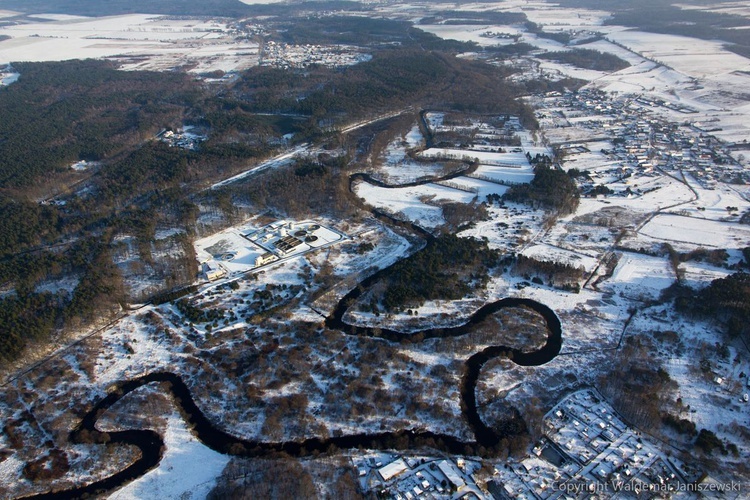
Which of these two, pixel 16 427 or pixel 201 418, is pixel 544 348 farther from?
pixel 16 427

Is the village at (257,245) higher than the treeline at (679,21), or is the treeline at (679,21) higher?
the treeline at (679,21)

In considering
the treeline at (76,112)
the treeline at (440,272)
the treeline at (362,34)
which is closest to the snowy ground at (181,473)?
the treeline at (440,272)

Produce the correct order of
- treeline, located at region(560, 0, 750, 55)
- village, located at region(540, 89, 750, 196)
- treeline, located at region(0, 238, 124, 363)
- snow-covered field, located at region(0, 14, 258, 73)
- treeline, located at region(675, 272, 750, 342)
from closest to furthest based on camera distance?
treeline, located at region(675, 272, 750, 342) → treeline, located at region(0, 238, 124, 363) → village, located at region(540, 89, 750, 196) → snow-covered field, located at region(0, 14, 258, 73) → treeline, located at region(560, 0, 750, 55)

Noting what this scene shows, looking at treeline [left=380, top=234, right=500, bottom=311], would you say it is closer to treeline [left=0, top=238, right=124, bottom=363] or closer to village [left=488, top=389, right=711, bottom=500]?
village [left=488, top=389, right=711, bottom=500]

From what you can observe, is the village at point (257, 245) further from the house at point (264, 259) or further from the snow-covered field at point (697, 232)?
the snow-covered field at point (697, 232)

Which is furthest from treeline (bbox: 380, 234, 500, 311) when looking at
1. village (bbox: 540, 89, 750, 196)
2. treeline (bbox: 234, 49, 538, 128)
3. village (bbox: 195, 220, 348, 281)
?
treeline (bbox: 234, 49, 538, 128)

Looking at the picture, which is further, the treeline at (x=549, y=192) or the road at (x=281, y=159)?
the road at (x=281, y=159)

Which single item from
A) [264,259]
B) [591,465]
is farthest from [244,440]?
[264,259]
